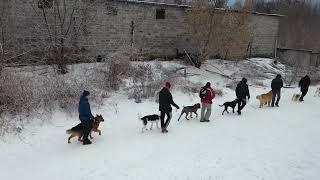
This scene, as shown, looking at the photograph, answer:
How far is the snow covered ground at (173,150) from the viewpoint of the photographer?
9266 millimetres

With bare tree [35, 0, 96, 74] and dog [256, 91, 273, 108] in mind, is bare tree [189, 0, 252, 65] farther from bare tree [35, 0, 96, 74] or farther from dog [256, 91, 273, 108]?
dog [256, 91, 273, 108]

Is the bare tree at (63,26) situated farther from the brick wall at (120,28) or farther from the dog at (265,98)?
the dog at (265,98)

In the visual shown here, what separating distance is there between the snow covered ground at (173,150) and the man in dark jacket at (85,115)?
1.31ft

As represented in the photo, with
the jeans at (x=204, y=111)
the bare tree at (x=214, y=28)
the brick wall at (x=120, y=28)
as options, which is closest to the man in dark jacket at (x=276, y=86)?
the jeans at (x=204, y=111)

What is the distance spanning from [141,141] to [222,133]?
2.85m

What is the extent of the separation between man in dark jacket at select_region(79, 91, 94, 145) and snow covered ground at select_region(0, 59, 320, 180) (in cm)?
40

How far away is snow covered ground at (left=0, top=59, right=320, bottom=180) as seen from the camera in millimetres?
9266

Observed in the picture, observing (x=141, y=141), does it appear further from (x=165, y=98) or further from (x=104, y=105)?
(x=104, y=105)

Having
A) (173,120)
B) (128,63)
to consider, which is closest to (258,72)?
(128,63)

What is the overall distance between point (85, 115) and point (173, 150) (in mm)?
2750

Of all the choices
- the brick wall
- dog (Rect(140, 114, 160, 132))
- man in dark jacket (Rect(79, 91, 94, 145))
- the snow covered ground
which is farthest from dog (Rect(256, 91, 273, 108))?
man in dark jacket (Rect(79, 91, 94, 145))

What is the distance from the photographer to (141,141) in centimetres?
1142

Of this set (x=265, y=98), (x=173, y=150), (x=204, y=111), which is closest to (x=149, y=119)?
(x=173, y=150)

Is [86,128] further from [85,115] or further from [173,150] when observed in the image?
[173,150]
